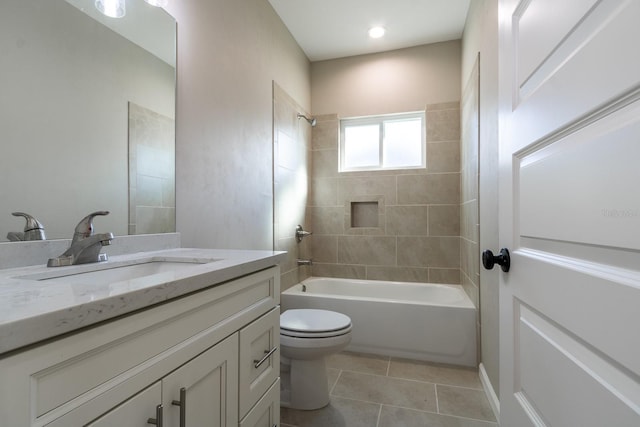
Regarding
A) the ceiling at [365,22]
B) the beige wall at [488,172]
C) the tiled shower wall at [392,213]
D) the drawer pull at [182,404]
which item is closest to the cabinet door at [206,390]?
the drawer pull at [182,404]

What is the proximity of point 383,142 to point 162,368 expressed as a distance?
119 inches

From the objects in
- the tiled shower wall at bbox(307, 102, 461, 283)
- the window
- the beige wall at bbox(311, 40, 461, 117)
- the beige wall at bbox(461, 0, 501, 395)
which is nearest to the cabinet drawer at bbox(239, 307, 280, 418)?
the beige wall at bbox(461, 0, 501, 395)

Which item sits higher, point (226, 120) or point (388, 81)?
point (388, 81)

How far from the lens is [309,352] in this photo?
172 centimetres

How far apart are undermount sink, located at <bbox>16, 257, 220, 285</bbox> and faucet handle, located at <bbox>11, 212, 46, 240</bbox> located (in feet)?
0.50

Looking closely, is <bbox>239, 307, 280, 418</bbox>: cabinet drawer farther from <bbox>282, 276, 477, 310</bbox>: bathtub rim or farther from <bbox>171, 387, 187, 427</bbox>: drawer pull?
<bbox>282, 276, 477, 310</bbox>: bathtub rim

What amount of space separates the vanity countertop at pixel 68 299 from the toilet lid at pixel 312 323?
101cm

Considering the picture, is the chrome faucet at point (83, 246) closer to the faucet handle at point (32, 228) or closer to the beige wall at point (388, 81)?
the faucet handle at point (32, 228)

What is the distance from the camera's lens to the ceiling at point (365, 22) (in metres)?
2.50

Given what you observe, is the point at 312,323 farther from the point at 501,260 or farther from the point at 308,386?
the point at 501,260

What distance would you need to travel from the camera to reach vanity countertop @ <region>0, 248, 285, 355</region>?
1.36ft

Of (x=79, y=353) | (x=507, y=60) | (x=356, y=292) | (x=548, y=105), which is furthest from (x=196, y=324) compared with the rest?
(x=356, y=292)

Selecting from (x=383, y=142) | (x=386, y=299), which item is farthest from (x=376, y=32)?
(x=386, y=299)

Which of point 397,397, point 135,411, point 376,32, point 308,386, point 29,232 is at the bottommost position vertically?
point 397,397
